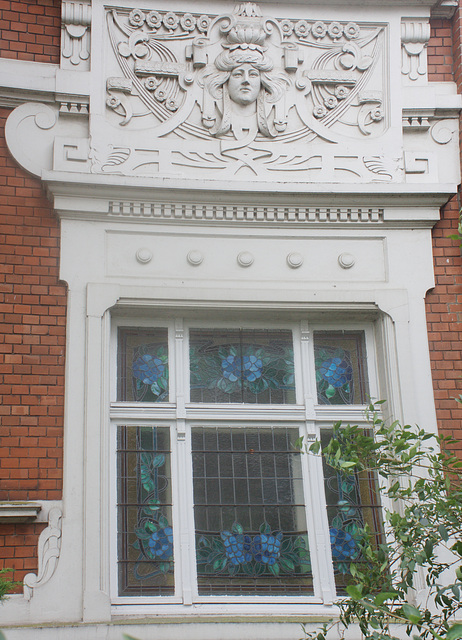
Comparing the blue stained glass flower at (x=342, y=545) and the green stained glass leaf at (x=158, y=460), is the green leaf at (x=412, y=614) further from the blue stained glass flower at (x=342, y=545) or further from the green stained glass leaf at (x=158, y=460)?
the green stained glass leaf at (x=158, y=460)

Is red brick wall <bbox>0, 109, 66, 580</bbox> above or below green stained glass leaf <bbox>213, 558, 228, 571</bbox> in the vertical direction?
above

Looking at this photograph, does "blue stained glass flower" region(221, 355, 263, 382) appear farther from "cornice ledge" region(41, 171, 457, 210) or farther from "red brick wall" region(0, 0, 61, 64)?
"red brick wall" region(0, 0, 61, 64)

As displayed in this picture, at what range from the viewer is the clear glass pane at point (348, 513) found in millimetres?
7043

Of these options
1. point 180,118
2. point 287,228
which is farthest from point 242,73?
point 287,228

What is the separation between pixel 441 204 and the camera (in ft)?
25.4

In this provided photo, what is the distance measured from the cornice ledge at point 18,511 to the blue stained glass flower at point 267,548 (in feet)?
5.14

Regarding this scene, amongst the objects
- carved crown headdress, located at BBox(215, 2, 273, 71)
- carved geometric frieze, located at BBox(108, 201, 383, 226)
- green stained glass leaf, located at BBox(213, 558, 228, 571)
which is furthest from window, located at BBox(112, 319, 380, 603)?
carved crown headdress, located at BBox(215, 2, 273, 71)

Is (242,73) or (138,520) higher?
(242,73)

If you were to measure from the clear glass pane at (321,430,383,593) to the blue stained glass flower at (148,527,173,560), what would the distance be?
116 cm

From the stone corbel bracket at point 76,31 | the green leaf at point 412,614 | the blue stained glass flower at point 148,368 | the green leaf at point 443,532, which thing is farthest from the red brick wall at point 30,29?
the green leaf at point 412,614

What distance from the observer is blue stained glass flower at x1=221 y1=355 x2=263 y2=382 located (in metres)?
7.40

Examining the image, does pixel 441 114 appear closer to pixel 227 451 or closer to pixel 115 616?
pixel 227 451

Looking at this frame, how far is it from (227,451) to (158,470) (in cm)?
52

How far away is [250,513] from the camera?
7062 mm
